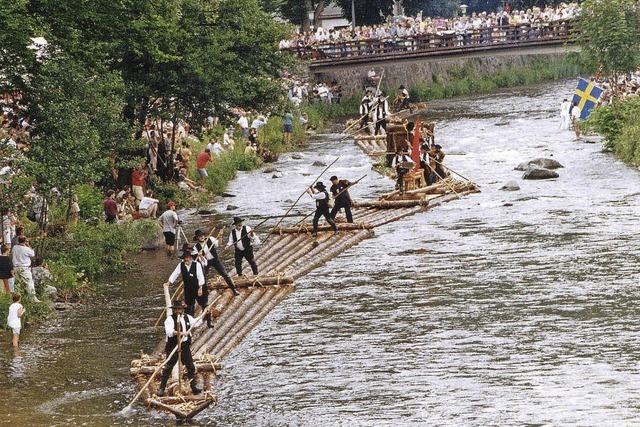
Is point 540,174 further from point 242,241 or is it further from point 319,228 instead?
point 242,241

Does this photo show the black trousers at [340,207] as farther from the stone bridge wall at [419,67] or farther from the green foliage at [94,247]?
the stone bridge wall at [419,67]

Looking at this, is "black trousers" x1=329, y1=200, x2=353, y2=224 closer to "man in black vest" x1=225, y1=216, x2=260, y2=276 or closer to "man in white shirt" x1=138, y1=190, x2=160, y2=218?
"man in white shirt" x1=138, y1=190, x2=160, y2=218

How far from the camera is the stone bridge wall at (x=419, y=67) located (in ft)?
250

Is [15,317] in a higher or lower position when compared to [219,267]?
lower

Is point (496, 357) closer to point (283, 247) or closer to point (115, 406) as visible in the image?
point (115, 406)

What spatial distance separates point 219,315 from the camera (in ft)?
98.3

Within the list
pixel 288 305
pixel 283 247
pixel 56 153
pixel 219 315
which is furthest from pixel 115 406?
pixel 283 247

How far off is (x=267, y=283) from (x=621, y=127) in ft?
80.7

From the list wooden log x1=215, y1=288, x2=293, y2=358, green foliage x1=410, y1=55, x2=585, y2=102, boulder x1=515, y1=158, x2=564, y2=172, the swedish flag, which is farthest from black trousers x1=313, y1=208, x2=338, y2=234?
green foliage x1=410, y1=55, x2=585, y2=102

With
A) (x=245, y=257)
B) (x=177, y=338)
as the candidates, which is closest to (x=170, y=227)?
(x=245, y=257)

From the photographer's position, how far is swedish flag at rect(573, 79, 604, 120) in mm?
59469

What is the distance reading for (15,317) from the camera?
91.1 feet

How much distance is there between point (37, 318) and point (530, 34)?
169 ft

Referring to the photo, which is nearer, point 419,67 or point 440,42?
point 440,42
